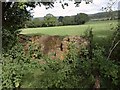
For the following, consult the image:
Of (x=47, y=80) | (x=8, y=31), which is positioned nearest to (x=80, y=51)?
(x=47, y=80)

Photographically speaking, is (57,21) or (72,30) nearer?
(72,30)

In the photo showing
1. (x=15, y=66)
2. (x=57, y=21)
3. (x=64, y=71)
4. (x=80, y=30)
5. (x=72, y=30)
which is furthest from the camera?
(x=57, y=21)

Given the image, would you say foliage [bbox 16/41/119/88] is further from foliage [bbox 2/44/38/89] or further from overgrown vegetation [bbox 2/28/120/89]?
foliage [bbox 2/44/38/89]

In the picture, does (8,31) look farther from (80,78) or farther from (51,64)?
(80,78)

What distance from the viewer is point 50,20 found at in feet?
34.3

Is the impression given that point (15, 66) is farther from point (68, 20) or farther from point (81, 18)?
point (68, 20)

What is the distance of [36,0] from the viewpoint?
935 cm

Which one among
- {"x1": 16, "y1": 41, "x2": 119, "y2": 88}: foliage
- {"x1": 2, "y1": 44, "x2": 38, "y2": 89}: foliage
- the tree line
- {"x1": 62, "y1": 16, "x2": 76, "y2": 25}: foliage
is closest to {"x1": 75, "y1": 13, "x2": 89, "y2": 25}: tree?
the tree line

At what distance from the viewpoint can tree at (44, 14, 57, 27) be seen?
1012cm

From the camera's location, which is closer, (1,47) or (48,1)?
→ (1,47)

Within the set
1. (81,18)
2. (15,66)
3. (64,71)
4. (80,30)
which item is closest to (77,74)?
(64,71)

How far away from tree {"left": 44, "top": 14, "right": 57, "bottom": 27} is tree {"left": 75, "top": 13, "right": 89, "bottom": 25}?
0.81 metres

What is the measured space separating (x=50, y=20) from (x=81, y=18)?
3.63 feet

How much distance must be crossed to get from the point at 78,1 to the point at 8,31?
97.0 inches
